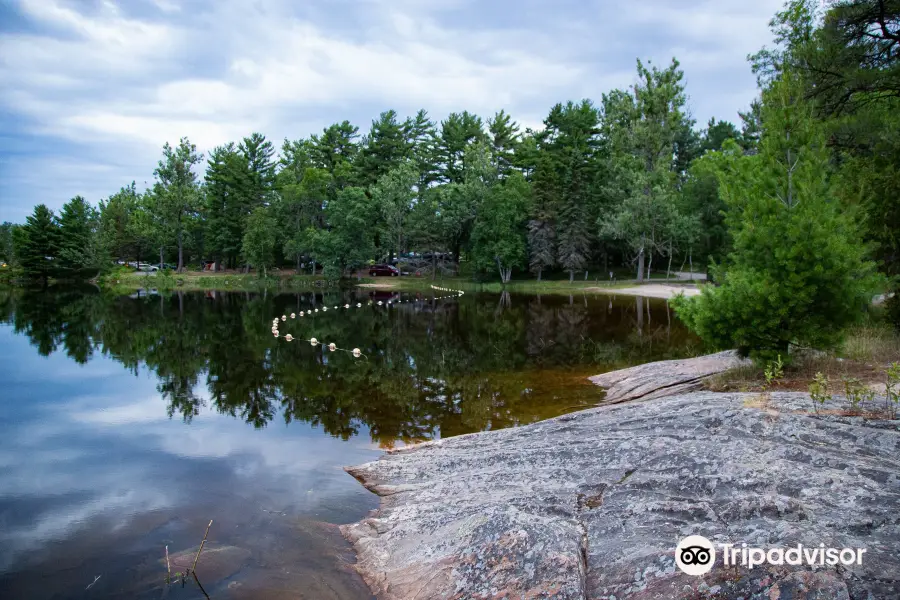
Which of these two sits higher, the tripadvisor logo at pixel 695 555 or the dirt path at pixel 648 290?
the dirt path at pixel 648 290

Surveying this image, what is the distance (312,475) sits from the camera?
1105 centimetres

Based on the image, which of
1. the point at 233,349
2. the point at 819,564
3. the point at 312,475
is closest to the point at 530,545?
the point at 819,564

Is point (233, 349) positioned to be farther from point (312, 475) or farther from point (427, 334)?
point (312, 475)

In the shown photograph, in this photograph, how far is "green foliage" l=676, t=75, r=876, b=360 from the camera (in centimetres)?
1146

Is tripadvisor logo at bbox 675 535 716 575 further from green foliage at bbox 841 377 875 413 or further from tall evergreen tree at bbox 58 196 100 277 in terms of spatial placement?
tall evergreen tree at bbox 58 196 100 277

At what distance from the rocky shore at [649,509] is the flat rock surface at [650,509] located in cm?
2

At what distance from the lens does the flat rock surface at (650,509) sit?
17.3 ft

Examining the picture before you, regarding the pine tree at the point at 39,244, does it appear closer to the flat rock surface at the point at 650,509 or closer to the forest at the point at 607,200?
the forest at the point at 607,200

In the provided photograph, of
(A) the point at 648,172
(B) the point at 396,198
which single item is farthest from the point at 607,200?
(B) the point at 396,198

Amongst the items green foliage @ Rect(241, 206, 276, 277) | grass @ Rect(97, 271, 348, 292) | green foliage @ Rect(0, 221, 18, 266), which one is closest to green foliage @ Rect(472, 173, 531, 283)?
grass @ Rect(97, 271, 348, 292)

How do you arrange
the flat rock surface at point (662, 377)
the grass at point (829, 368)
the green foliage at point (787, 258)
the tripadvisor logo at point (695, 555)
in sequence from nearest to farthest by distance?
1. the tripadvisor logo at point (695, 555)
2. the grass at point (829, 368)
3. the green foliage at point (787, 258)
4. the flat rock surface at point (662, 377)

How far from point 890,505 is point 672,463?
7.68 ft

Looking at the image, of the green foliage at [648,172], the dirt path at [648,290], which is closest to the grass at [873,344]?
the dirt path at [648,290]

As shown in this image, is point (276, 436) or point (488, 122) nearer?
point (276, 436)
